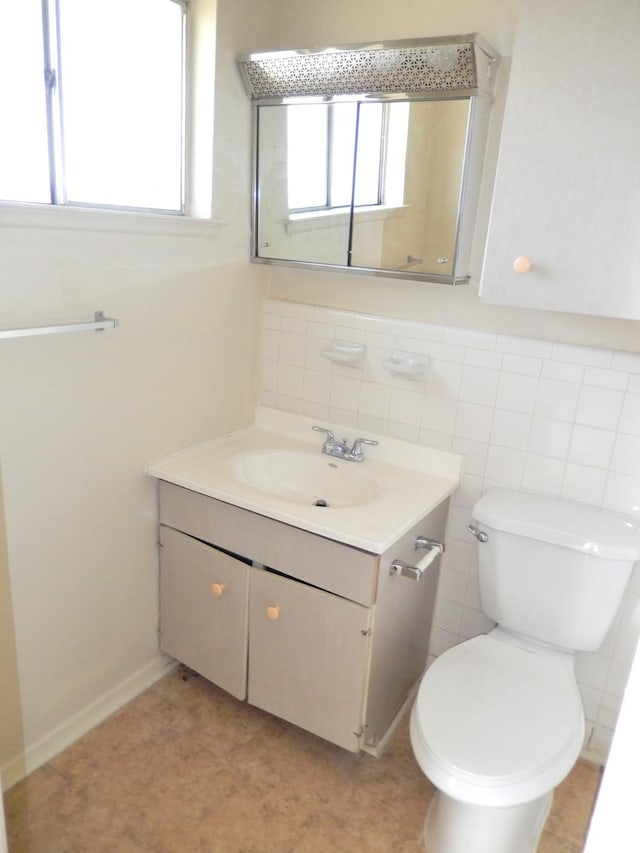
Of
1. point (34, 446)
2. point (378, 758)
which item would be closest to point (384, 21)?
point (34, 446)

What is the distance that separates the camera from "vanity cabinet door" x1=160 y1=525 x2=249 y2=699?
193cm

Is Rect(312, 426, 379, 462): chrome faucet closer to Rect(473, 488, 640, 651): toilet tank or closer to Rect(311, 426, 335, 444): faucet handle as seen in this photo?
Rect(311, 426, 335, 444): faucet handle

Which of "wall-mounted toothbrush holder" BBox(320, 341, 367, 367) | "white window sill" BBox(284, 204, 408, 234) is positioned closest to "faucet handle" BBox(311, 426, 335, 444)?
"wall-mounted toothbrush holder" BBox(320, 341, 367, 367)

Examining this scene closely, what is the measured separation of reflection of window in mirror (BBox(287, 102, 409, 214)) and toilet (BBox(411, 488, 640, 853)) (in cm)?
100

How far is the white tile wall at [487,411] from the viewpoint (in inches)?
70.1

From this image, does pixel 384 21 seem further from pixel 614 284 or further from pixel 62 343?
pixel 62 343

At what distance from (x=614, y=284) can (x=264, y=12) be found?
1398 mm

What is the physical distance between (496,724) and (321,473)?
0.93 m

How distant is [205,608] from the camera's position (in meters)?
2.01

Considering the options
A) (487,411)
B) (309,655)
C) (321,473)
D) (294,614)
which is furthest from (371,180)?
(309,655)

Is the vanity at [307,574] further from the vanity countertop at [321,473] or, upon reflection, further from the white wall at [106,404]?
the white wall at [106,404]

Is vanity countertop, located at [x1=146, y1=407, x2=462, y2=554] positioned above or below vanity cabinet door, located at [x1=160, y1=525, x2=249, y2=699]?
above

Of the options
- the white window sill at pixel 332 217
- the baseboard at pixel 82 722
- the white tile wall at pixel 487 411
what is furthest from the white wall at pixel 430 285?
the baseboard at pixel 82 722

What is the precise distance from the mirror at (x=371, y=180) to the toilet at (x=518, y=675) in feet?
2.53
